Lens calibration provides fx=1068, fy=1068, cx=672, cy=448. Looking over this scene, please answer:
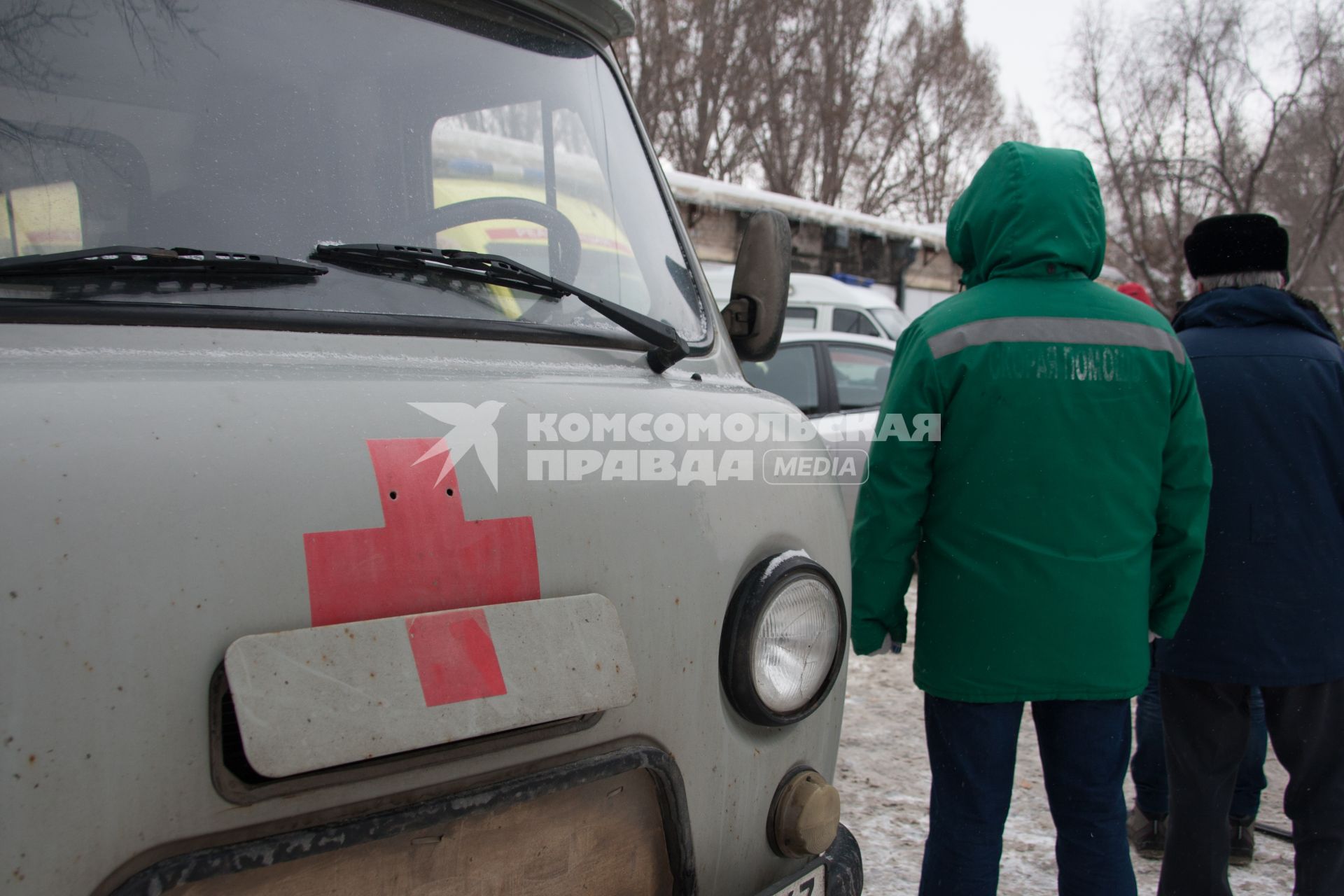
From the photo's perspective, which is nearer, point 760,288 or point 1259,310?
point 760,288

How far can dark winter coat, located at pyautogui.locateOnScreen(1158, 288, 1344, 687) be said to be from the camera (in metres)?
2.69

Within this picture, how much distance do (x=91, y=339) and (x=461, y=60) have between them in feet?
3.29

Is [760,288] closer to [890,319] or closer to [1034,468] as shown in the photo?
[1034,468]

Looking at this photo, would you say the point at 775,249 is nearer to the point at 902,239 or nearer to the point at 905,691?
the point at 905,691

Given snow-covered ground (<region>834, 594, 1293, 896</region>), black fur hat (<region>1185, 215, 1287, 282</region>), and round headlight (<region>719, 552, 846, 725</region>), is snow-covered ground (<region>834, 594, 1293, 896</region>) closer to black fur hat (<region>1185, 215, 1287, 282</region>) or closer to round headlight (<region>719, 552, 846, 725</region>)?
round headlight (<region>719, 552, 846, 725</region>)

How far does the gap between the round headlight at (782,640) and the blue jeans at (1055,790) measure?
60 centimetres

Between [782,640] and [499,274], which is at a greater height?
[499,274]

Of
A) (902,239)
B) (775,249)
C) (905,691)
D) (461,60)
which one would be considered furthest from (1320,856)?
(902,239)

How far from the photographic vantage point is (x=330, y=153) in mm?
1851

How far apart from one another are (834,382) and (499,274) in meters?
5.60

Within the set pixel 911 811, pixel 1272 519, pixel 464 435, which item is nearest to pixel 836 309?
pixel 911 811

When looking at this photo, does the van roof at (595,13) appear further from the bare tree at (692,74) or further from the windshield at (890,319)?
the bare tree at (692,74)

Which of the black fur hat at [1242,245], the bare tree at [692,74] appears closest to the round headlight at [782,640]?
the black fur hat at [1242,245]

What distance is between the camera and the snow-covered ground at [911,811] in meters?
3.28
